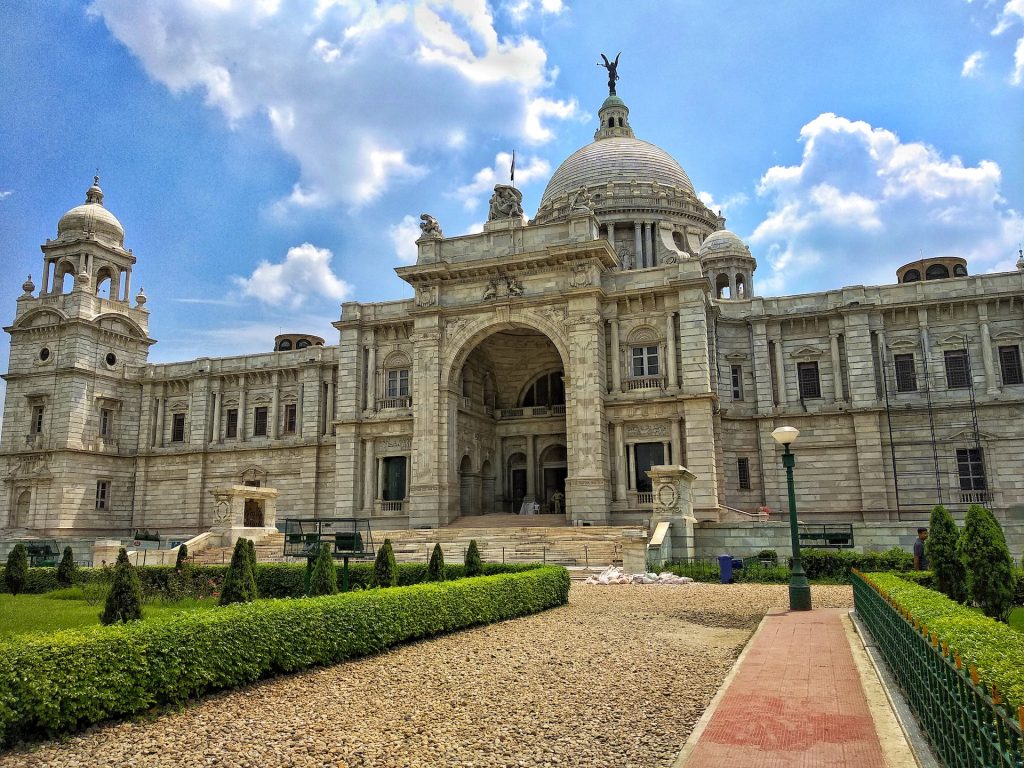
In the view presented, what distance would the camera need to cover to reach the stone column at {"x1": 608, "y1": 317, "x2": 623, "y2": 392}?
3662 cm

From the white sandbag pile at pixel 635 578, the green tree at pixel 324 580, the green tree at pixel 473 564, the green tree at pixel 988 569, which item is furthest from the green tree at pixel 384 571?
the green tree at pixel 988 569

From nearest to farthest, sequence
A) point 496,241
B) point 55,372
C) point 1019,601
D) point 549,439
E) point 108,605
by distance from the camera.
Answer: point 108,605 < point 1019,601 < point 496,241 < point 549,439 < point 55,372

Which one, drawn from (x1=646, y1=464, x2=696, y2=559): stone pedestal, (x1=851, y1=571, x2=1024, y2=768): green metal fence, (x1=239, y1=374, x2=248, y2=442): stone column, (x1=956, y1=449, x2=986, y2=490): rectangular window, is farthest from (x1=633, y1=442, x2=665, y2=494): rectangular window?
(x1=851, y1=571, x2=1024, y2=768): green metal fence

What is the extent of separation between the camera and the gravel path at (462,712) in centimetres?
718

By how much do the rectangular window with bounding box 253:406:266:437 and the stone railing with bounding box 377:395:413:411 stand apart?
1182cm

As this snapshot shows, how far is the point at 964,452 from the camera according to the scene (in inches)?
1459

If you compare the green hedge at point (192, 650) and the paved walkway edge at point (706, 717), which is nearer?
the paved walkway edge at point (706, 717)

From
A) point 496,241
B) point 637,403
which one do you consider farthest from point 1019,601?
point 496,241

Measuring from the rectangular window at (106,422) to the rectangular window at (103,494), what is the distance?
9.58 feet

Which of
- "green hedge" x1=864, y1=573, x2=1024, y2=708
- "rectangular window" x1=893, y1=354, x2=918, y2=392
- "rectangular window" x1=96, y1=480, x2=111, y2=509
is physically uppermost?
"rectangular window" x1=893, y1=354, x2=918, y2=392

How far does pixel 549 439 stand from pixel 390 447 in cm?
854

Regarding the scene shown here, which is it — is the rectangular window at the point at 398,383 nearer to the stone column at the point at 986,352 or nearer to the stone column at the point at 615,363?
the stone column at the point at 615,363

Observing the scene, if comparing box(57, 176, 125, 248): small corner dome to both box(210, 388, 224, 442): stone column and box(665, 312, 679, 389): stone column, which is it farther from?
box(665, 312, 679, 389): stone column

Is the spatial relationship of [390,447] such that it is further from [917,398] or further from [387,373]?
[917,398]
